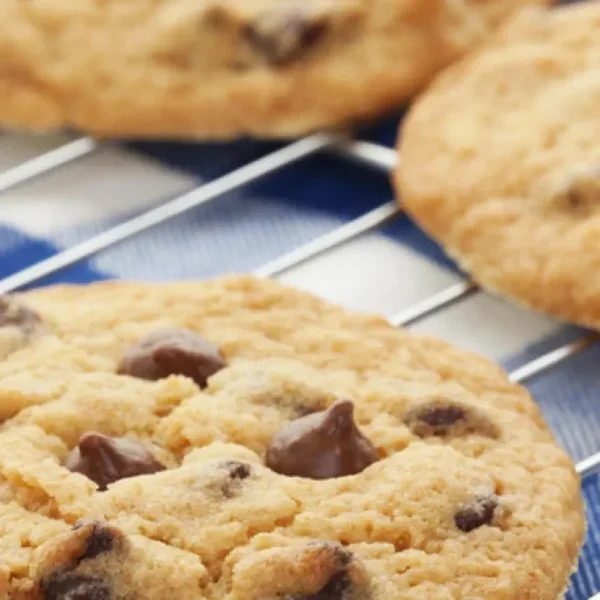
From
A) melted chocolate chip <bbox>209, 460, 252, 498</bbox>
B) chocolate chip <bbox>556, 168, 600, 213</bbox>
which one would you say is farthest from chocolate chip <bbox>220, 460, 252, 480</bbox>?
chocolate chip <bbox>556, 168, 600, 213</bbox>

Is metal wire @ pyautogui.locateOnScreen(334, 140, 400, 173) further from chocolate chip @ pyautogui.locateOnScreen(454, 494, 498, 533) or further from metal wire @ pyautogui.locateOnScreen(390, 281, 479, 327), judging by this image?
chocolate chip @ pyautogui.locateOnScreen(454, 494, 498, 533)

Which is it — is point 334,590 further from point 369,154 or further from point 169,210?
point 369,154

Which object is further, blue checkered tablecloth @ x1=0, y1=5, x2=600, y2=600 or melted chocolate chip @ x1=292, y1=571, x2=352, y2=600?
blue checkered tablecloth @ x1=0, y1=5, x2=600, y2=600

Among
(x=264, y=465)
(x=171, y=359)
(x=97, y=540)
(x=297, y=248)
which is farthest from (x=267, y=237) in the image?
(x=97, y=540)

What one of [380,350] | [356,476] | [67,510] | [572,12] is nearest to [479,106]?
[572,12]

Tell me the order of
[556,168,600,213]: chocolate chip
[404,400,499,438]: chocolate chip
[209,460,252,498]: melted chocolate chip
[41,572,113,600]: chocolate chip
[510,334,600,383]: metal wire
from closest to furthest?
[41,572,113,600]: chocolate chip
[209,460,252,498]: melted chocolate chip
[404,400,499,438]: chocolate chip
[510,334,600,383]: metal wire
[556,168,600,213]: chocolate chip

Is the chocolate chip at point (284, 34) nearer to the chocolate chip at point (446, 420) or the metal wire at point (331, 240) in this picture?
the metal wire at point (331, 240)

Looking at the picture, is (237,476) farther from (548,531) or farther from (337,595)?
(548,531)
